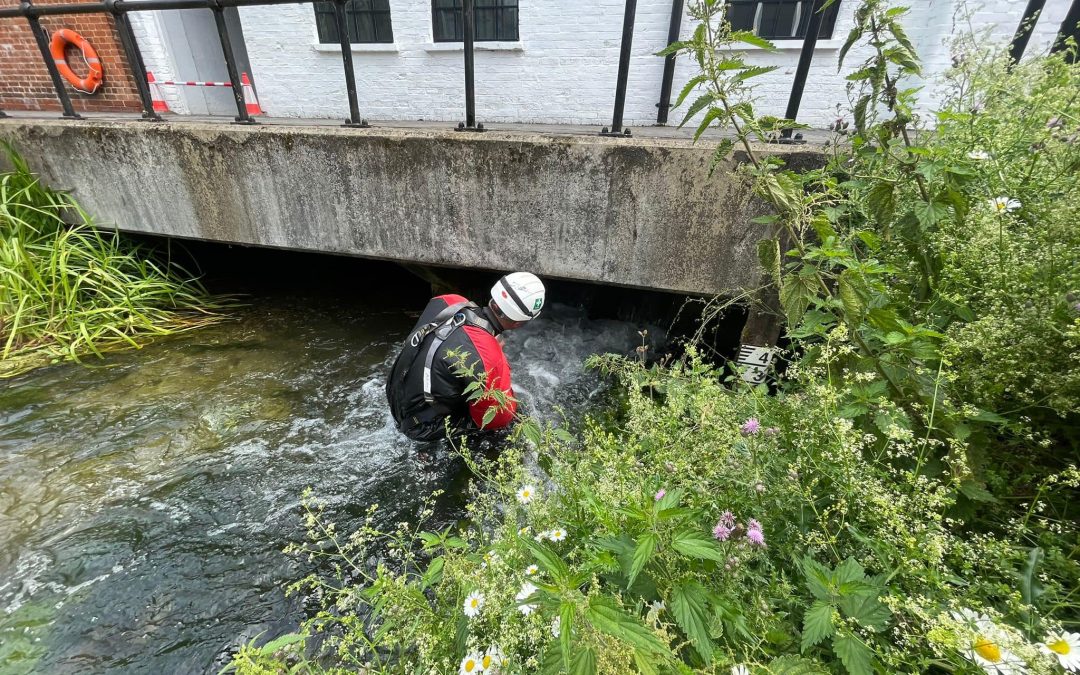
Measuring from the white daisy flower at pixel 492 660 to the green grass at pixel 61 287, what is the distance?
205 inches

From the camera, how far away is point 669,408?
2.02 meters

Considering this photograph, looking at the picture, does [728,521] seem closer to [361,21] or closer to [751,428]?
[751,428]

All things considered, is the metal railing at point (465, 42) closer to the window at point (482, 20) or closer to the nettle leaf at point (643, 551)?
the window at point (482, 20)

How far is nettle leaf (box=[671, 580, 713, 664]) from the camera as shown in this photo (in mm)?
1028

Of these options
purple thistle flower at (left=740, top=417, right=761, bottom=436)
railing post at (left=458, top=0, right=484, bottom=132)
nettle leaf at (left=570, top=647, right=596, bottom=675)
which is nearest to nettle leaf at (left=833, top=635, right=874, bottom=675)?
nettle leaf at (left=570, top=647, right=596, bottom=675)

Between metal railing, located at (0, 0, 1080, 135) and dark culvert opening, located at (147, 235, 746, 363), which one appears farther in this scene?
dark culvert opening, located at (147, 235, 746, 363)

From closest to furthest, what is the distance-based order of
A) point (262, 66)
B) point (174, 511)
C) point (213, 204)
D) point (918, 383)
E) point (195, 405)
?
point (918, 383), point (174, 511), point (195, 405), point (213, 204), point (262, 66)

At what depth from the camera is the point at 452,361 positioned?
9.36 ft

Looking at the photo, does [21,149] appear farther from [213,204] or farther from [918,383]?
[918,383]

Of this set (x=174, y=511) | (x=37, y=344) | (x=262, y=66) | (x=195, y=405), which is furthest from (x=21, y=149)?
(x=174, y=511)

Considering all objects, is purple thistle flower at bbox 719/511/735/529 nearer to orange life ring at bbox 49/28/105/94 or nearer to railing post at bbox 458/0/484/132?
railing post at bbox 458/0/484/132

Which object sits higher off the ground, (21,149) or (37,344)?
(21,149)

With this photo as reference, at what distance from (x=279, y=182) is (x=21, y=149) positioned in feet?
11.0

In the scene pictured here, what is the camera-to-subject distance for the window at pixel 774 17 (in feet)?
16.9
